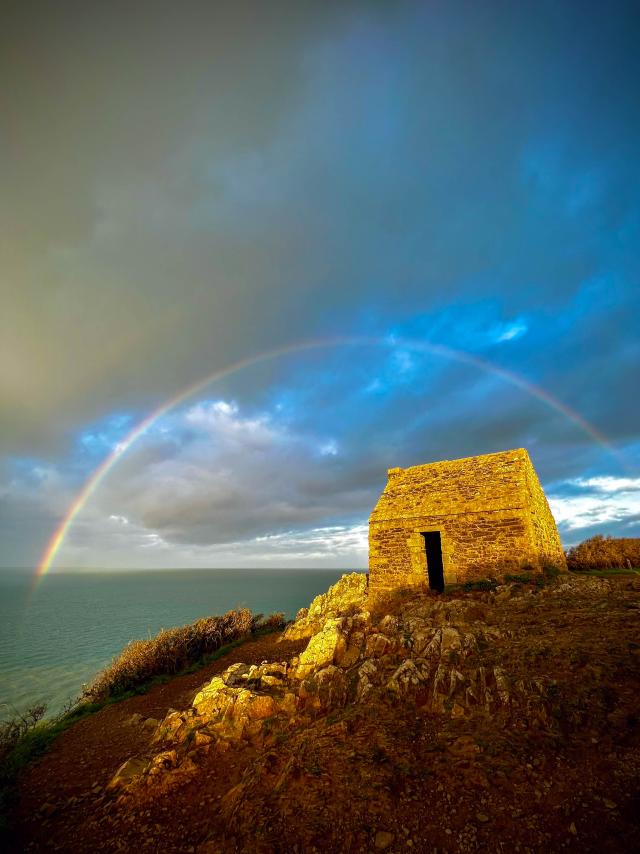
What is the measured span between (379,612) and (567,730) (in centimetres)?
1146

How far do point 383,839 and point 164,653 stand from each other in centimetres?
1751

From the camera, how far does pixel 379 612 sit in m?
17.1

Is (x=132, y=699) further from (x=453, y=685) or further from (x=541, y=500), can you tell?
(x=541, y=500)

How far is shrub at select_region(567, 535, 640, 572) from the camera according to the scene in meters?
21.4

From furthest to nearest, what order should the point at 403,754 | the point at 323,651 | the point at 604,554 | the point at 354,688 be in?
the point at 604,554 < the point at 323,651 < the point at 354,688 < the point at 403,754

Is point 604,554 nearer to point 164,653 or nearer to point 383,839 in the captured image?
point 383,839

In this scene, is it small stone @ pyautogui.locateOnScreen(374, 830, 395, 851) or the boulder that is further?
the boulder

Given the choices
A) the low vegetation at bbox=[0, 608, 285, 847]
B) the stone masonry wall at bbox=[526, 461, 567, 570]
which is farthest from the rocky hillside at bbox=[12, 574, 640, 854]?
the stone masonry wall at bbox=[526, 461, 567, 570]

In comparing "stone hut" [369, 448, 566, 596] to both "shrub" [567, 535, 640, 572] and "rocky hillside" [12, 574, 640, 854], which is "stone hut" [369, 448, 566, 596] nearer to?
"shrub" [567, 535, 640, 572]

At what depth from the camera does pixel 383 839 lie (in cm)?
522

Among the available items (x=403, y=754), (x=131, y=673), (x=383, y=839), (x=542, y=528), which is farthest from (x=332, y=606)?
(x=383, y=839)

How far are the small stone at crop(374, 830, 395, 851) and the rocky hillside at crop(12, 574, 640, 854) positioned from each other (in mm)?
41

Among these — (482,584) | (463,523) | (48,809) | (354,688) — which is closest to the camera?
(48,809)

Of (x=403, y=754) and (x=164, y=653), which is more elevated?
(x=403, y=754)
